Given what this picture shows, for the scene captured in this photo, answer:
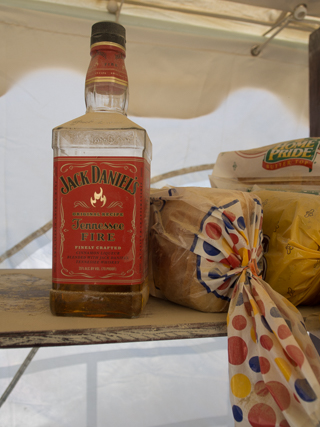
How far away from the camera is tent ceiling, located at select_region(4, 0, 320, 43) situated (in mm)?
1246

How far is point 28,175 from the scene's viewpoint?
1.35 m

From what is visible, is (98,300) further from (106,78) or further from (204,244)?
(106,78)

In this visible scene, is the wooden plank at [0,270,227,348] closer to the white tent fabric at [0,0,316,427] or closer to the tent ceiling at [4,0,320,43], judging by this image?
the white tent fabric at [0,0,316,427]

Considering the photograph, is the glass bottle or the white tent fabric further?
the white tent fabric

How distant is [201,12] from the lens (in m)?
1.32

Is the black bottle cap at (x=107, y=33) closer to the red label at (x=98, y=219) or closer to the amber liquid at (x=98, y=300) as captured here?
the red label at (x=98, y=219)

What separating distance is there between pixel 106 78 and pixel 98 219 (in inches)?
8.1

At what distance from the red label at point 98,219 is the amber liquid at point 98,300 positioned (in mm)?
10

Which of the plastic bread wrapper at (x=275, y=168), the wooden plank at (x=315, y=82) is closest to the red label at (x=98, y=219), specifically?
the plastic bread wrapper at (x=275, y=168)

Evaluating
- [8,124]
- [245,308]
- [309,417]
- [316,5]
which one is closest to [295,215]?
[245,308]

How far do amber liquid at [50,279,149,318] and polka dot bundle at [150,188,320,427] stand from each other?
0.30 ft

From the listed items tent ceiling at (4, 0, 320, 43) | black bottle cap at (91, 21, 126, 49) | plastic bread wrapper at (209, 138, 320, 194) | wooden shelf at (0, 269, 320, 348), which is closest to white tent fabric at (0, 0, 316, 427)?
tent ceiling at (4, 0, 320, 43)

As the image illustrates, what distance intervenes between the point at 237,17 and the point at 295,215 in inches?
42.4

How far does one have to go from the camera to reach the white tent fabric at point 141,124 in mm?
1235
